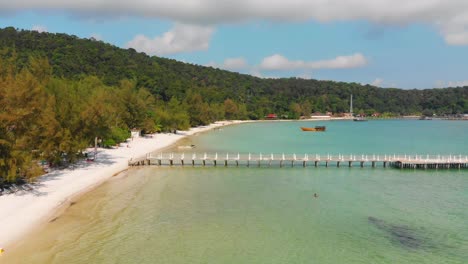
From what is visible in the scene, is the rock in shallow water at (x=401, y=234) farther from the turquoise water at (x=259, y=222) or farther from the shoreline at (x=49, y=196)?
the shoreline at (x=49, y=196)

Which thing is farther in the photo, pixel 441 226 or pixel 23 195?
pixel 23 195

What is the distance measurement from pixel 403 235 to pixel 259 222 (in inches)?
399

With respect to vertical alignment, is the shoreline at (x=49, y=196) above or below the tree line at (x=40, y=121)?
below

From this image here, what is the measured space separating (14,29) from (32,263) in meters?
180

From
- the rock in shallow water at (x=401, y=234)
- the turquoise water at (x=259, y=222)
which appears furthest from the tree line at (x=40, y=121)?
the rock in shallow water at (x=401, y=234)

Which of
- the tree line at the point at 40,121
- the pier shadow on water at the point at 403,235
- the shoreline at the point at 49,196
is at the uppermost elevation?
the tree line at the point at 40,121

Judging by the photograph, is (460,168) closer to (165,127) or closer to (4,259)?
(4,259)

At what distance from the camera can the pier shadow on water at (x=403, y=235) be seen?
2481 cm

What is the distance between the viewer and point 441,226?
29.1 metres

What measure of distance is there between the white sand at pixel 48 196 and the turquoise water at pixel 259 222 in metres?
1.20

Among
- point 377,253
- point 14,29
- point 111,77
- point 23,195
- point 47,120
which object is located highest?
point 14,29

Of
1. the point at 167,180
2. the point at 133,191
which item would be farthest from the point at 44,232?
the point at 167,180

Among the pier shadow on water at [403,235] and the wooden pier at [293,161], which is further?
the wooden pier at [293,161]

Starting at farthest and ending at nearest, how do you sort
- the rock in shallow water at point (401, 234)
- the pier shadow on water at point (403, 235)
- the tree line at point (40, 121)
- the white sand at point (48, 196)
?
the tree line at point (40, 121) < the white sand at point (48, 196) < the rock in shallow water at point (401, 234) < the pier shadow on water at point (403, 235)
